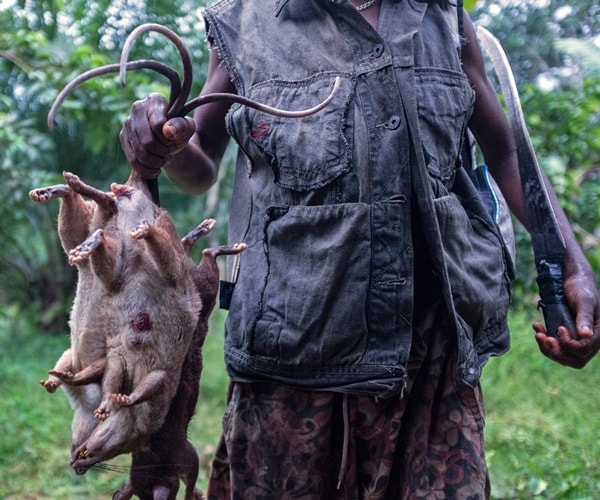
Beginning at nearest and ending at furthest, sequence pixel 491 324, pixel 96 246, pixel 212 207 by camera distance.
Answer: pixel 96 246 → pixel 491 324 → pixel 212 207

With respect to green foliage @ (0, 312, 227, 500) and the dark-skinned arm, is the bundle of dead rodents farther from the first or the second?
green foliage @ (0, 312, 227, 500)

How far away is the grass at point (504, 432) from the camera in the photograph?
12.5ft

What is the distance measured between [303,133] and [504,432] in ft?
10.2

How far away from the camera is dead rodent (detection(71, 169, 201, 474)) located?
156cm

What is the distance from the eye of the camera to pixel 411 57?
180cm

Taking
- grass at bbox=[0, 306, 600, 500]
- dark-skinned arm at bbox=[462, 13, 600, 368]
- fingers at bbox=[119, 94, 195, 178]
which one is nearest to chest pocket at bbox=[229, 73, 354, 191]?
fingers at bbox=[119, 94, 195, 178]

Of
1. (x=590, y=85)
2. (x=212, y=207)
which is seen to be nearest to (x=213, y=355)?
(x=212, y=207)

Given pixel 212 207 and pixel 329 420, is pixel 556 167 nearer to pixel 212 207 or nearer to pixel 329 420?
pixel 212 207

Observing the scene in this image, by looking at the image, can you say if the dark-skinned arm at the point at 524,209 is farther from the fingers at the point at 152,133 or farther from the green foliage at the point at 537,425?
the green foliage at the point at 537,425

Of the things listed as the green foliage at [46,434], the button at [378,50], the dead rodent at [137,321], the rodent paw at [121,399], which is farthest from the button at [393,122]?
the green foliage at [46,434]

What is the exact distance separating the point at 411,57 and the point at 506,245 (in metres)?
0.58

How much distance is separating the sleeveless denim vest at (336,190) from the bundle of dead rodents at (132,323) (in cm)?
15

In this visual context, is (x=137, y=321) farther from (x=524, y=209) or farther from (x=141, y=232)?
(x=524, y=209)

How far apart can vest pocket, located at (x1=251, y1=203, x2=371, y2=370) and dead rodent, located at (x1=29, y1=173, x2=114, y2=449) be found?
0.41m
